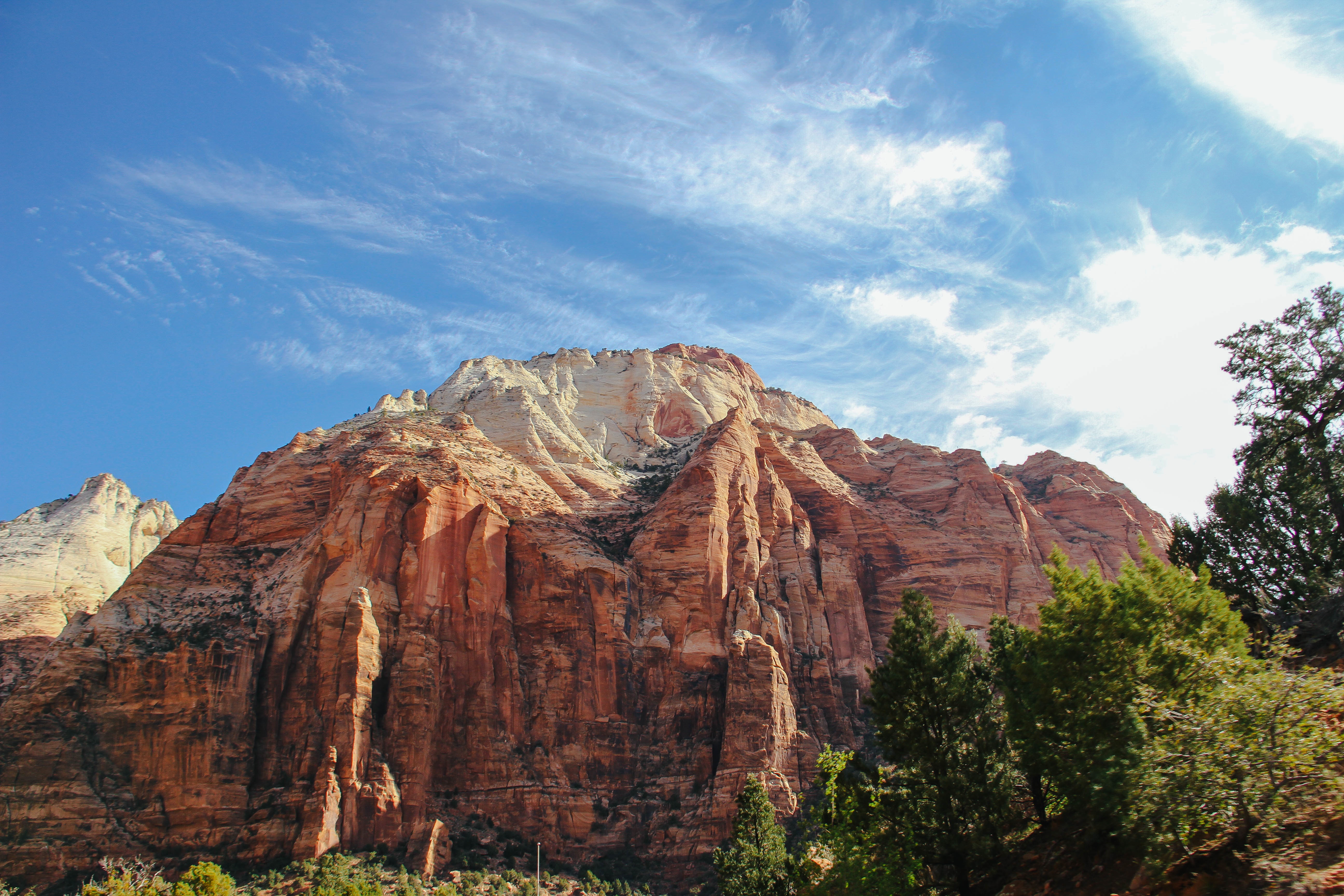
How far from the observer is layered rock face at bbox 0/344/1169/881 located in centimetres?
5019

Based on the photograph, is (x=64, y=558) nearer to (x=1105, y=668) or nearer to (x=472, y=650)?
(x=472, y=650)

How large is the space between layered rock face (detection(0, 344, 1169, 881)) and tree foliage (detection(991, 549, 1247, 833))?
37178mm

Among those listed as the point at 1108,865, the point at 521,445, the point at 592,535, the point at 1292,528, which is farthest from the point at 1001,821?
the point at 521,445

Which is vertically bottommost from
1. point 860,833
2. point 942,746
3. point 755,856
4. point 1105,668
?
point 755,856

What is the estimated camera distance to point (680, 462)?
101 meters

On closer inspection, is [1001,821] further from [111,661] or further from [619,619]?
[111,661]

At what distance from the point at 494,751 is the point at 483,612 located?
9835 mm

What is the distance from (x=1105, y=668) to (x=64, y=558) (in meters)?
114

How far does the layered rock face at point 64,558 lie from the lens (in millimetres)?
75812

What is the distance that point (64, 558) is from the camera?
100 metres

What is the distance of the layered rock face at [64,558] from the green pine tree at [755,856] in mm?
46478

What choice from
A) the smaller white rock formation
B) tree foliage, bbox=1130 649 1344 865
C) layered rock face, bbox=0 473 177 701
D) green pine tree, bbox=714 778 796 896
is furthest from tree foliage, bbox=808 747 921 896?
the smaller white rock formation

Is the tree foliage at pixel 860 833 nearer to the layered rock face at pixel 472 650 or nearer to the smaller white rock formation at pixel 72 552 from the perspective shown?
the layered rock face at pixel 472 650

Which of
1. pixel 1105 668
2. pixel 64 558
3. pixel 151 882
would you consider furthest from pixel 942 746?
pixel 64 558
